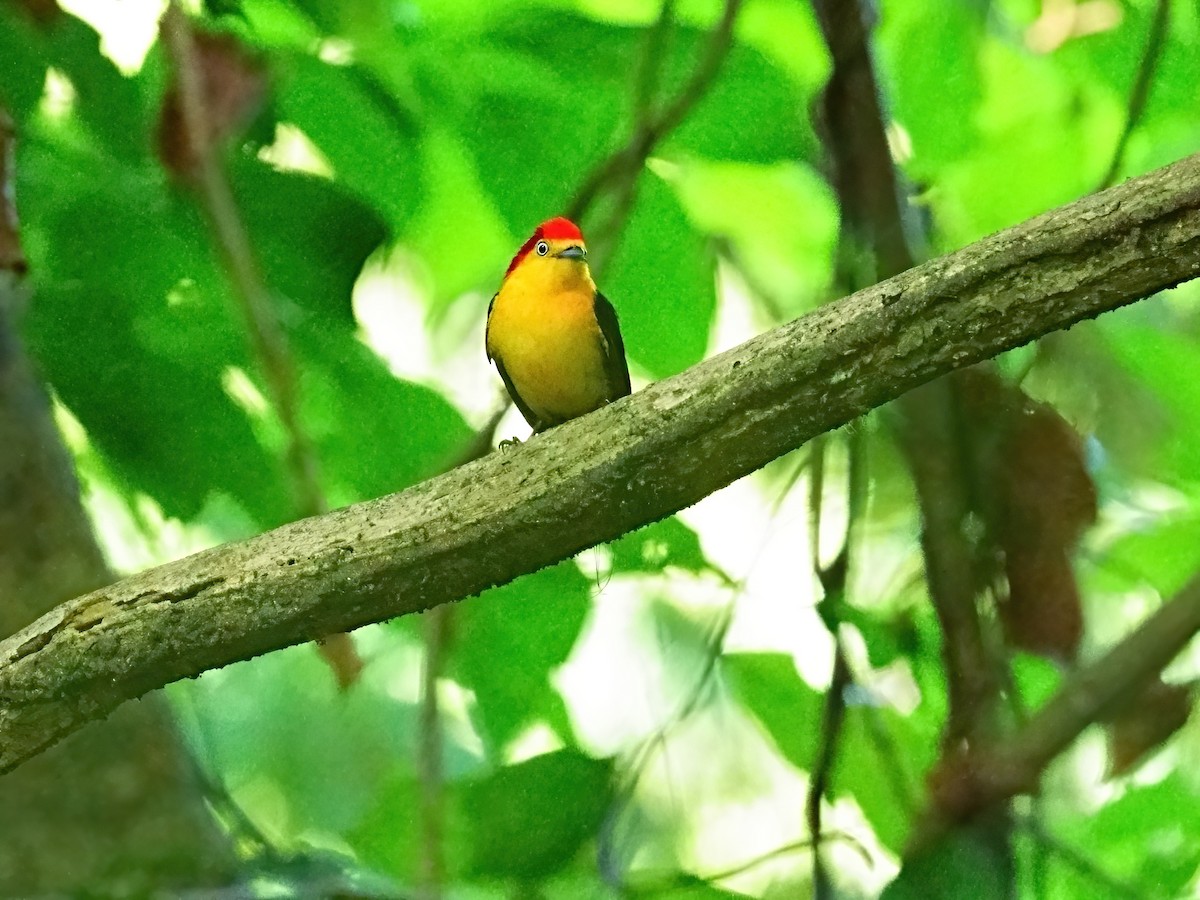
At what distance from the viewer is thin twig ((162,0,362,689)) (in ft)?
5.59

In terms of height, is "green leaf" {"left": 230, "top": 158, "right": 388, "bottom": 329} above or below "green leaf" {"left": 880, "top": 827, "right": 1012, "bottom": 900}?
above

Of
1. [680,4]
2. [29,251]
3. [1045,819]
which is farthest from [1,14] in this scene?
[1045,819]

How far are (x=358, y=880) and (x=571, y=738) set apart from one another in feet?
1.19

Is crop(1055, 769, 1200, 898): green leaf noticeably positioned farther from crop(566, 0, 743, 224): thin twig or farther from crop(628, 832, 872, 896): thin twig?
crop(566, 0, 743, 224): thin twig

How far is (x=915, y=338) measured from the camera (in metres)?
1.03

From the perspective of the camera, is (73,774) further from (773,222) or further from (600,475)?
(773,222)

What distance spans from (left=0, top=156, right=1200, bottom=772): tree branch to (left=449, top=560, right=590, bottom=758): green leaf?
574 millimetres

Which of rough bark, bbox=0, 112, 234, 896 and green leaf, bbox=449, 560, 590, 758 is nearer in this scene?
rough bark, bbox=0, 112, 234, 896

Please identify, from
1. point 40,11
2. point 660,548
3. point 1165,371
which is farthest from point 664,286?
point 40,11

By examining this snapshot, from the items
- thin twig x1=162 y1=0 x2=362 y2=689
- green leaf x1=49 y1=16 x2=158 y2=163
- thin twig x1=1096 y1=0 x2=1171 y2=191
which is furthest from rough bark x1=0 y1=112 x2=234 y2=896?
thin twig x1=1096 y1=0 x2=1171 y2=191

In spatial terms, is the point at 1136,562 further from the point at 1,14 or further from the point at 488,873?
the point at 1,14

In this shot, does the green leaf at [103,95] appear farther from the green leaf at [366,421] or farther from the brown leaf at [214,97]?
the green leaf at [366,421]

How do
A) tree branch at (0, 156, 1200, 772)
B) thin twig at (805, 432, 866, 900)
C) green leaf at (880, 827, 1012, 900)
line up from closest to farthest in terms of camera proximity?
tree branch at (0, 156, 1200, 772) < green leaf at (880, 827, 1012, 900) < thin twig at (805, 432, 866, 900)

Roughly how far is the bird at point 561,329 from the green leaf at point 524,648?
0.86 ft
